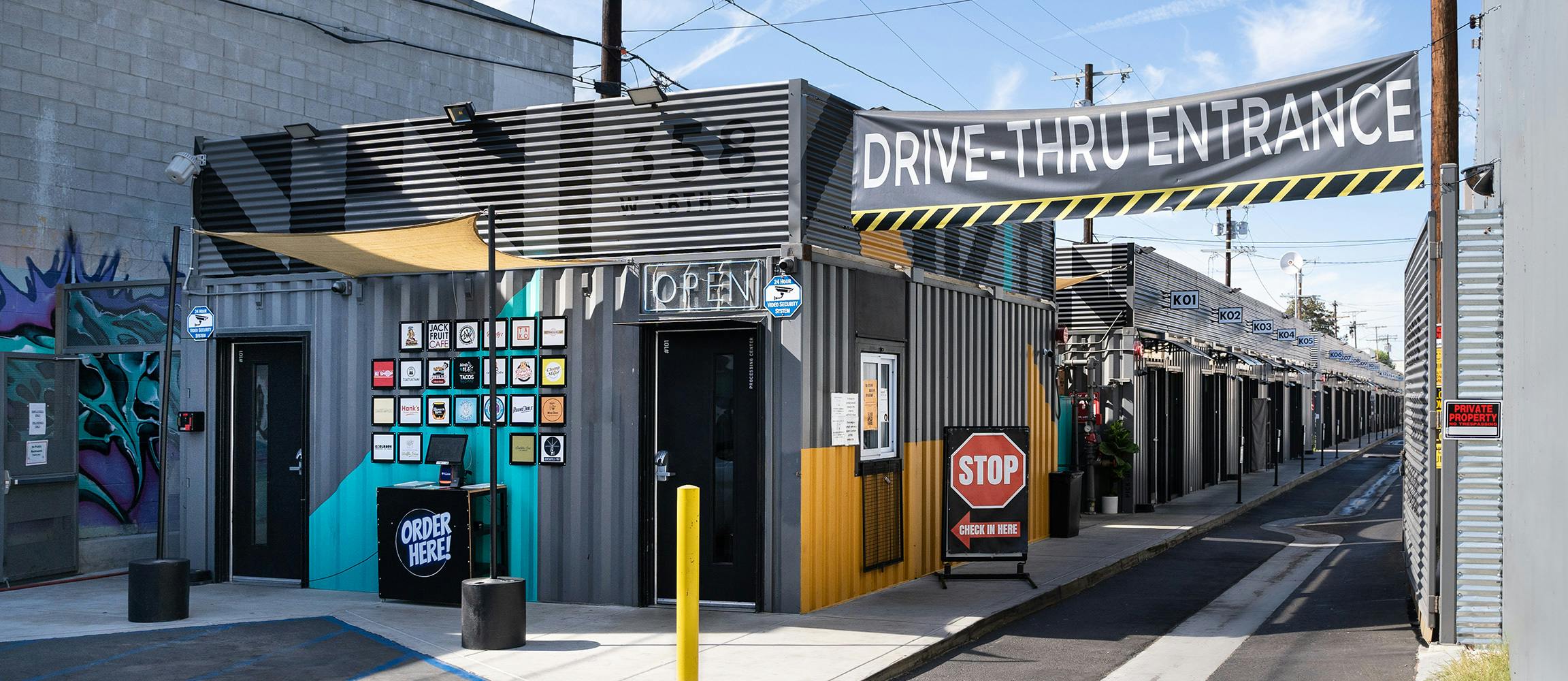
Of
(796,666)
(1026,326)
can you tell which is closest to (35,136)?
(796,666)

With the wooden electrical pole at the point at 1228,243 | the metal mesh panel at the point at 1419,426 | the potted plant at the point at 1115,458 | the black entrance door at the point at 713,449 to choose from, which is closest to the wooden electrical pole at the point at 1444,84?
the metal mesh panel at the point at 1419,426

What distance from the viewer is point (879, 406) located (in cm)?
1184

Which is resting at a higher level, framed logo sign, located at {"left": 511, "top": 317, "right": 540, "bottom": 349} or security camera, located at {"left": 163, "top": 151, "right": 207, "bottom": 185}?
security camera, located at {"left": 163, "top": 151, "right": 207, "bottom": 185}

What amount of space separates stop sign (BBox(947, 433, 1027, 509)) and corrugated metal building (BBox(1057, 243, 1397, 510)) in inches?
283

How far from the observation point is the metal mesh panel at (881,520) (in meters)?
11.5

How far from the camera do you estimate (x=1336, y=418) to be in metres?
54.2

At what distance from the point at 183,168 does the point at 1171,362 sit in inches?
694

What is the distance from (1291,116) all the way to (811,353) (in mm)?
4104

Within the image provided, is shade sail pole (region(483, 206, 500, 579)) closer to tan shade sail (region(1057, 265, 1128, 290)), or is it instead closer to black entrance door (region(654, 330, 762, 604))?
black entrance door (region(654, 330, 762, 604))

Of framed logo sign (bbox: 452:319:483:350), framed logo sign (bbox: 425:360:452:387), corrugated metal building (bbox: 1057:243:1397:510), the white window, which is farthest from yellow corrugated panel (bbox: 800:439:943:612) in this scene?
corrugated metal building (bbox: 1057:243:1397:510)

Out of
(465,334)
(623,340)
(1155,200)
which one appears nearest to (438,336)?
(465,334)

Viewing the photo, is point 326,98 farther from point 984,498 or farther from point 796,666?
point 796,666

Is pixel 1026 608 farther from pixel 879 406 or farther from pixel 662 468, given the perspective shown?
pixel 662 468

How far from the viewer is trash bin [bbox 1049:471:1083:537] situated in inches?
640
